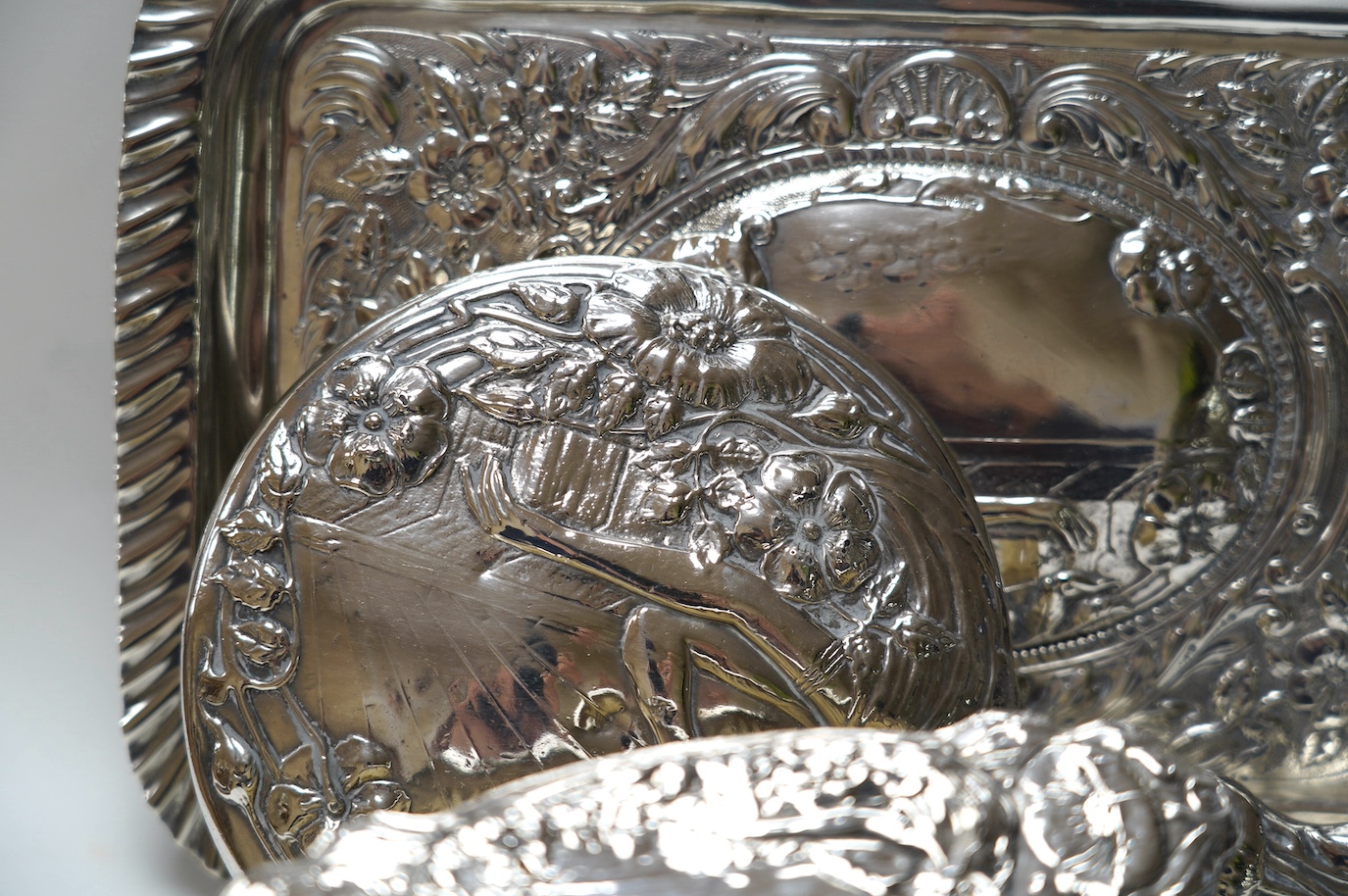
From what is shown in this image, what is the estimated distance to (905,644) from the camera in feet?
1.65

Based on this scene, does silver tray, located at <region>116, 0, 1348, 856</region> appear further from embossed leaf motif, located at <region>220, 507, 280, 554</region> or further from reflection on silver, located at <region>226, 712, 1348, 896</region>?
reflection on silver, located at <region>226, 712, 1348, 896</region>

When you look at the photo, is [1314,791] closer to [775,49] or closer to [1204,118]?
[1204,118]

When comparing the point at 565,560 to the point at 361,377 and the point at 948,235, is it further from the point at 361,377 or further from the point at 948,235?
the point at 948,235

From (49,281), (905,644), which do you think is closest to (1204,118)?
(905,644)

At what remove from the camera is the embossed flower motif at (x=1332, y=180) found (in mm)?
705

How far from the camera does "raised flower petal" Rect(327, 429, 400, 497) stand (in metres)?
0.53

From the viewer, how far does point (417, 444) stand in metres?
0.53

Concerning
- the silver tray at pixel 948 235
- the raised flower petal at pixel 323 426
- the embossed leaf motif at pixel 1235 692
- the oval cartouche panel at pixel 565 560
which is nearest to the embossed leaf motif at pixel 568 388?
the oval cartouche panel at pixel 565 560

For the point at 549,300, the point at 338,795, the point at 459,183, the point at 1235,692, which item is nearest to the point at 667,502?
the point at 549,300

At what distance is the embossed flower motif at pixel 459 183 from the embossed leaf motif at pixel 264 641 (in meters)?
0.32

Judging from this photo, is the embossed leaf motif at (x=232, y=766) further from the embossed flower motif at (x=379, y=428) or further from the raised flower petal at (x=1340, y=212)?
the raised flower petal at (x=1340, y=212)

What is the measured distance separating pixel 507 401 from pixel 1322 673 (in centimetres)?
60

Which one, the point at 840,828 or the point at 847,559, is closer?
the point at 840,828

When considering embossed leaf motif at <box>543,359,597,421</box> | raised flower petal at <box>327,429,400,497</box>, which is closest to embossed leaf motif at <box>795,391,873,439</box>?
embossed leaf motif at <box>543,359,597,421</box>
